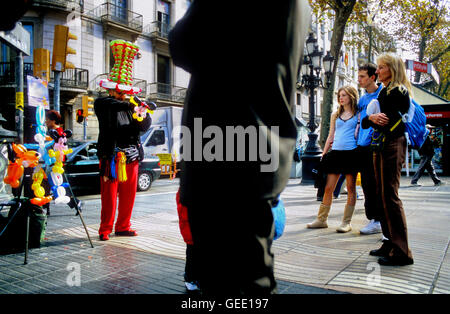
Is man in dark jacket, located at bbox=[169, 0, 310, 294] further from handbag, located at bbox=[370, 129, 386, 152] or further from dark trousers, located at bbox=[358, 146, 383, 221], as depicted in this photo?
dark trousers, located at bbox=[358, 146, 383, 221]

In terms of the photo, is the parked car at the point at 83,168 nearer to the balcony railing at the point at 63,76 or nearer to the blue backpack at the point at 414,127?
the blue backpack at the point at 414,127

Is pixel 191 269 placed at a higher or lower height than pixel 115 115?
lower

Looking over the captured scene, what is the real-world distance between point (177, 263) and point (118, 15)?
25.7 meters

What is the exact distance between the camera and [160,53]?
1113 inches

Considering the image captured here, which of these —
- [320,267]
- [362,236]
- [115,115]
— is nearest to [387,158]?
[320,267]

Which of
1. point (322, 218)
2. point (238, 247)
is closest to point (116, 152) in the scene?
point (322, 218)

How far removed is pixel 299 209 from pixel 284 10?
216 inches

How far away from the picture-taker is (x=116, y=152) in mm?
4191

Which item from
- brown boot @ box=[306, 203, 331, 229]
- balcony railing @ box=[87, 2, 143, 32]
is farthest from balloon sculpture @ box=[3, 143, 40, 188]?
balcony railing @ box=[87, 2, 143, 32]

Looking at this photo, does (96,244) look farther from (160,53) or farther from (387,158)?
(160,53)

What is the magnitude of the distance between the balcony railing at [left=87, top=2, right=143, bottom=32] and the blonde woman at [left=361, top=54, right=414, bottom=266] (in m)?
24.0

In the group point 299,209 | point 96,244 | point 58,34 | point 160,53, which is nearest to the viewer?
point 96,244

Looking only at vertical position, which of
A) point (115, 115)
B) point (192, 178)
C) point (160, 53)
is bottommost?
point (192, 178)

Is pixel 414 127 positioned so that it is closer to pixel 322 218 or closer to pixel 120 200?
pixel 322 218
